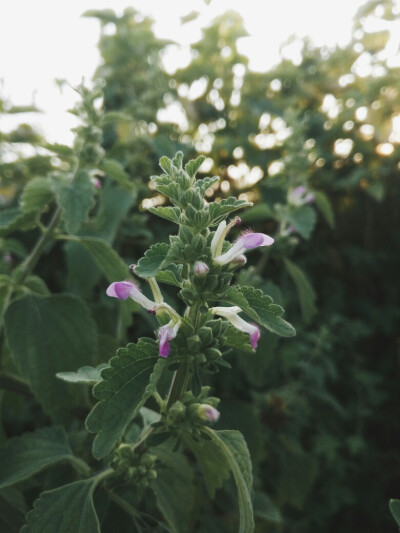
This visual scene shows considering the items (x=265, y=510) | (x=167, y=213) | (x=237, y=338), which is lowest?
(x=265, y=510)

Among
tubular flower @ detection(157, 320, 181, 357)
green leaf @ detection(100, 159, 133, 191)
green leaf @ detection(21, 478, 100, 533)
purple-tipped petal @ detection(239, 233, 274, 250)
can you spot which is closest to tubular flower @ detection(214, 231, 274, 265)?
purple-tipped petal @ detection(239, 233, 274, 250)

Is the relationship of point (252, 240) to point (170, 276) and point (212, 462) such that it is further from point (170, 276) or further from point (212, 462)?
point (212, 462)

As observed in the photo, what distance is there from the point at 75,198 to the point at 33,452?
60 centimetres

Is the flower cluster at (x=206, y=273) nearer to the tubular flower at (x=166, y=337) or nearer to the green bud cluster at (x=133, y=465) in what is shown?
the tubular flower at (x=166, y=337)

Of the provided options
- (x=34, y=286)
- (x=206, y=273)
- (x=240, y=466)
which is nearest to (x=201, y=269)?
(x=206, y=273)

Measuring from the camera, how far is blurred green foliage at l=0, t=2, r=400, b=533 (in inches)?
82.8

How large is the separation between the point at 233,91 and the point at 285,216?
130cm

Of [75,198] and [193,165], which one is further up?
[193,165]

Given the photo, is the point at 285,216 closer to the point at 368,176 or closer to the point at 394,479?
the point at 368,176

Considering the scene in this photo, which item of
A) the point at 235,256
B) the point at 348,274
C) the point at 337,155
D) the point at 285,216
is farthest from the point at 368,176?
the point at 235,256

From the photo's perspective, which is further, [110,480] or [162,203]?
[162,203]

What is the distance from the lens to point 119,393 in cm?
81

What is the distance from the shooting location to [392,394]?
9.53 ft

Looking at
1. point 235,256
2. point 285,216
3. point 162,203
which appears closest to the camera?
point 235,256
